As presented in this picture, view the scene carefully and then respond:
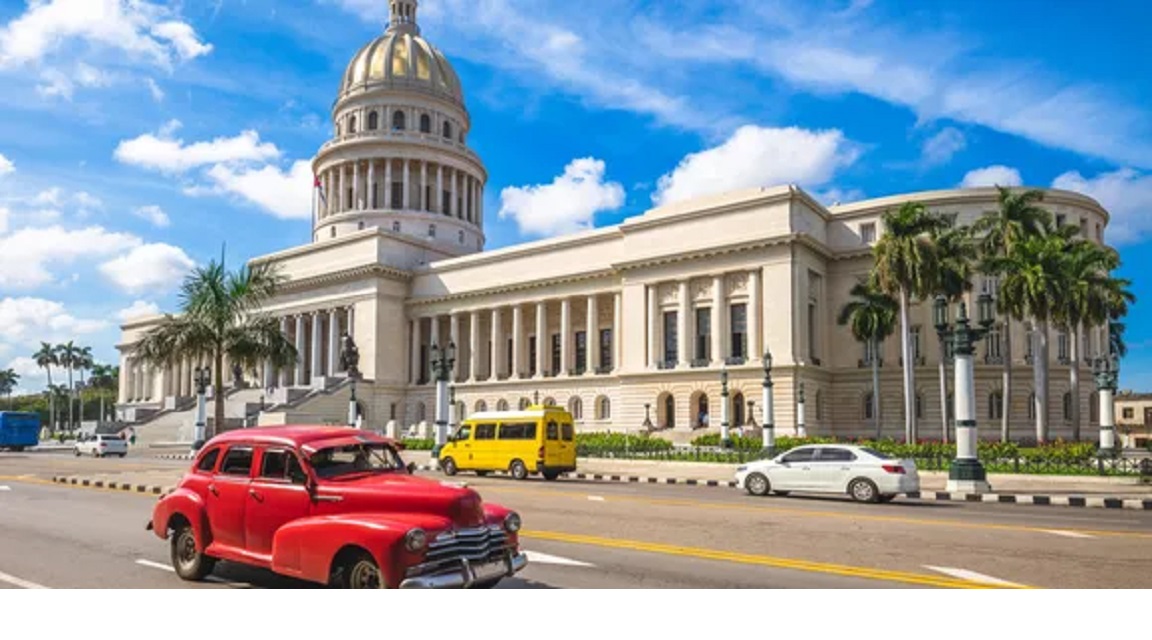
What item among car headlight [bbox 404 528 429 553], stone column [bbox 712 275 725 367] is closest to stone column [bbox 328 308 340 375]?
stone column [bbox 712 275 725 367]

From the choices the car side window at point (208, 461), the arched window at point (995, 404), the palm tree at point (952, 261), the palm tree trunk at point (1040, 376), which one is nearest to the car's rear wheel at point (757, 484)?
the car side window at point (208, 461)

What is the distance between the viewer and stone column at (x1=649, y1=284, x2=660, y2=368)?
56938 mm

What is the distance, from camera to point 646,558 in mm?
11141

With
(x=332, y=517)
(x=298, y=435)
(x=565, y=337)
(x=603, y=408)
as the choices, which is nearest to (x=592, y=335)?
(x=565, y=337)

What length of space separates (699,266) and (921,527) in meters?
41.4

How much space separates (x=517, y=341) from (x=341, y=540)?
6012 cm

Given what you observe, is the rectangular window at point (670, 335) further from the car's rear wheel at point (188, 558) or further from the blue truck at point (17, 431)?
the car's rear wheel at point (188, 558)

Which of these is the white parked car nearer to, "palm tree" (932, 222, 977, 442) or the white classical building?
the white classical building

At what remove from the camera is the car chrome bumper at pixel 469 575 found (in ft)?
24.0

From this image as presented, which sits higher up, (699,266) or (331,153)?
(331,153)

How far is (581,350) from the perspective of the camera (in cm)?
6681
